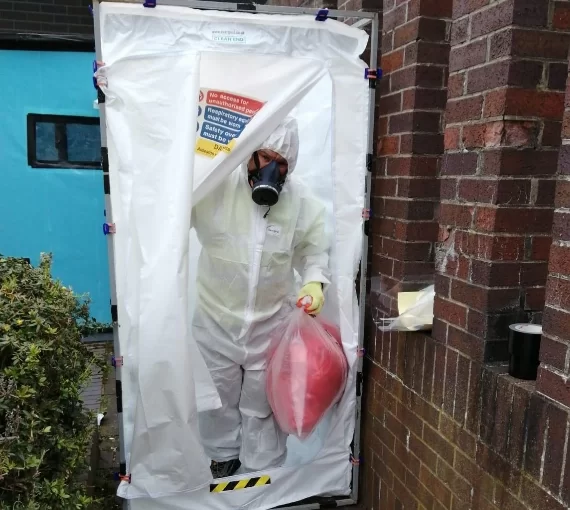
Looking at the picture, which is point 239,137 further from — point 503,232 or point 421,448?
point 421,448

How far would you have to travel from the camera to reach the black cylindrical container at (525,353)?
5.75 ft

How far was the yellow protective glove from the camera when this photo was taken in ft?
8.88

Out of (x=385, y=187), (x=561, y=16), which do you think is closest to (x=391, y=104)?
(x=385, y=187)

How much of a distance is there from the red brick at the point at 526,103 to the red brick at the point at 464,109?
0.07 meters

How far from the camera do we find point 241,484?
2.75 meters

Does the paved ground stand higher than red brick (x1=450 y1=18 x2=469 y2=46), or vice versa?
red brick (x1=450 y1=18 x2=469 y2=46)

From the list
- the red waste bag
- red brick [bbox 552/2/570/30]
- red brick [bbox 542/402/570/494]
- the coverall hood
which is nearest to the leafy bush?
the red waste bag

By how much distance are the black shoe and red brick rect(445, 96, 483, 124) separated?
2.06m

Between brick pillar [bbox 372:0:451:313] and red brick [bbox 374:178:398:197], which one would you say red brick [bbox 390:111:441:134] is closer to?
brick pillar [bbox 372:0:451:313]

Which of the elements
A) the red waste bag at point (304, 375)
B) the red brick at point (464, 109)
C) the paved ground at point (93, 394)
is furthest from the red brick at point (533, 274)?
the paved ground at point (93, 394)

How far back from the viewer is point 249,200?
275 centimetres

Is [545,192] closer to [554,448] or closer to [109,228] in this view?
[554,448]

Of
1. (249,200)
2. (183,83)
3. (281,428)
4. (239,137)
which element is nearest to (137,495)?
(281,428)

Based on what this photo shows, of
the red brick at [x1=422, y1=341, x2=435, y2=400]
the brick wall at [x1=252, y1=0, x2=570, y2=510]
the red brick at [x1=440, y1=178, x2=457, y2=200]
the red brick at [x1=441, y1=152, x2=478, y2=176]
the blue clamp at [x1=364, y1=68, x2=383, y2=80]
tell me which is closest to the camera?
the brick wall at [x1=252, y1=0, x2=570, y2=510]
